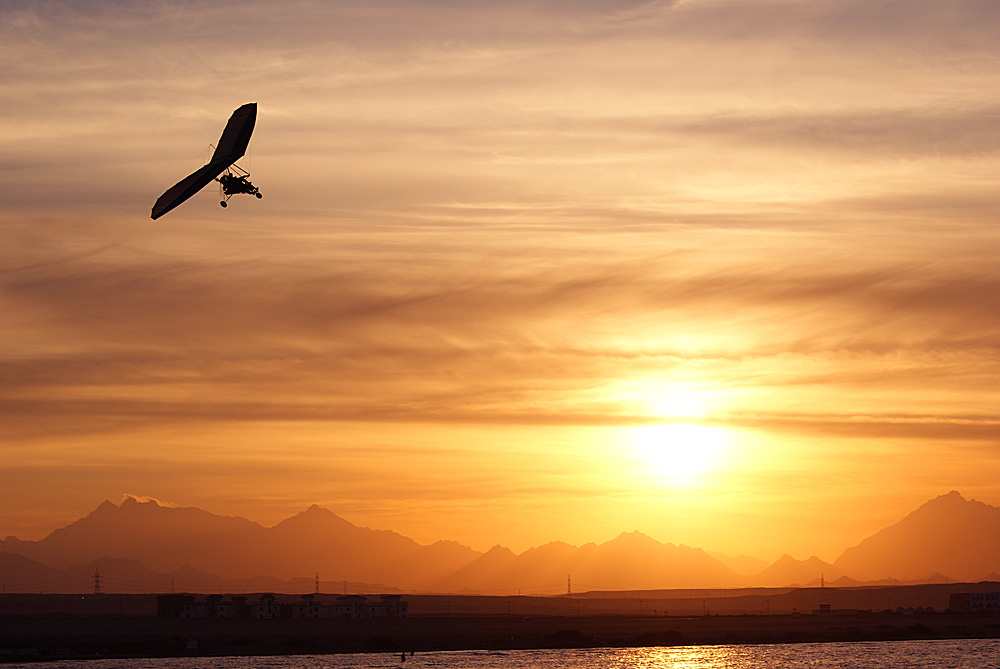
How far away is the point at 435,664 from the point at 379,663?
34.2 ft

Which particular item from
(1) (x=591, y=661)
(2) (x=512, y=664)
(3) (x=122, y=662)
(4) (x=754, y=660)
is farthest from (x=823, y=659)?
(3) (x=122, y=662)

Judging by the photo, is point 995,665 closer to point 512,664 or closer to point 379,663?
point 512,664

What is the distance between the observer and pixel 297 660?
197 m

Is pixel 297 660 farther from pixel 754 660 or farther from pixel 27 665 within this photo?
pixel 754 660

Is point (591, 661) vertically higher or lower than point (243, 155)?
lower

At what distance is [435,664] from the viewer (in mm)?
186375

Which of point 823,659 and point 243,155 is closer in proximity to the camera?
point 243,155

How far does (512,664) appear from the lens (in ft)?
617

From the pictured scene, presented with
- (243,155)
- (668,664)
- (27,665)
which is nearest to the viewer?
(243,155)

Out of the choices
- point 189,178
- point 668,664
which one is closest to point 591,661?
point 668,664

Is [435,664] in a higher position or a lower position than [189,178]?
lower

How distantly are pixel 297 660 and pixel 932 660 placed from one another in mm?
107415

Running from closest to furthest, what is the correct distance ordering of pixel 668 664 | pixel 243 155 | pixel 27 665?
pixel 243 155 → pixel 27 665 → pixel 668 664

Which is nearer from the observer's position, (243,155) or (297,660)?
(243,155)
